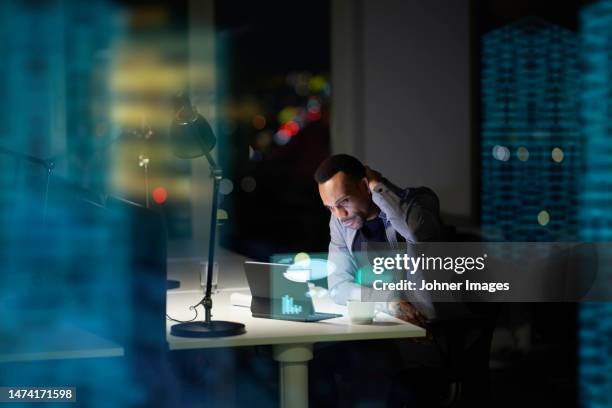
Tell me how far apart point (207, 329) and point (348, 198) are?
0.85 metres

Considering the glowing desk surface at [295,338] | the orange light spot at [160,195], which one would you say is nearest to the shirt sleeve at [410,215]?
the glowing desk surface at [295,338]

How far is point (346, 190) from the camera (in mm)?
3299

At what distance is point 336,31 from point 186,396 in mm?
2360

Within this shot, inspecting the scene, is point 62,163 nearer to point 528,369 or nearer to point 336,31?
point 336,31

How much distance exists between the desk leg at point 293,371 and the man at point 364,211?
20.6 inches

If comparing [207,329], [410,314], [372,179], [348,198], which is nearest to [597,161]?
[372,179]

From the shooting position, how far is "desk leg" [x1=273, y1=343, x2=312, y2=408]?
2705mm

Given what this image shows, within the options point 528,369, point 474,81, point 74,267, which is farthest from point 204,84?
point 74,267

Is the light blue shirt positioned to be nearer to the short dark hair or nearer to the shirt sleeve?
the shirt sleeve

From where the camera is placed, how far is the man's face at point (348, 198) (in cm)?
329

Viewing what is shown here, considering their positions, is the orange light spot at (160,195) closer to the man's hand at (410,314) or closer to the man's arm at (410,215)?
the man's arm at (410,215)

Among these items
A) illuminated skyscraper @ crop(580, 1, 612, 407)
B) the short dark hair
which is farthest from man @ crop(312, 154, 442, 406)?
illuminated skyscraper @ crop(580, 1, 612, 407)

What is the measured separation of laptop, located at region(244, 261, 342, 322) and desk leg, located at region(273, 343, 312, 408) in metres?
0.18

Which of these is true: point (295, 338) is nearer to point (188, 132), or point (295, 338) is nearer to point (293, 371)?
point (293, 371)
